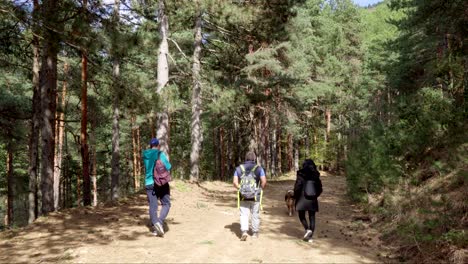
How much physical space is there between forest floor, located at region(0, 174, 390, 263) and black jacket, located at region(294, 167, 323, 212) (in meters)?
0.77

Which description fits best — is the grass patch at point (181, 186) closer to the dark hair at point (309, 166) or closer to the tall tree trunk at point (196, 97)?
the tall tree trunk at point (196, 97)

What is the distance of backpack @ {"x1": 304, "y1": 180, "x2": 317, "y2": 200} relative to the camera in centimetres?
842

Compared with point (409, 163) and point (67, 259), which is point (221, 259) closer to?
point (67, 259)

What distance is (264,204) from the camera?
14578 millimetres

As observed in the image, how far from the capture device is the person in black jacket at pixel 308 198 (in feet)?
27.5

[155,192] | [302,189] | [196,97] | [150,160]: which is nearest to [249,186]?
[302,189]

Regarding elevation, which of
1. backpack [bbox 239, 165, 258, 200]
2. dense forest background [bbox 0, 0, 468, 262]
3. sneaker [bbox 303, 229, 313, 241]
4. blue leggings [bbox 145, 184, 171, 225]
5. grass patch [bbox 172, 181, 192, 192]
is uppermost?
dense forest background [bbox 0, 0, 468, 262]

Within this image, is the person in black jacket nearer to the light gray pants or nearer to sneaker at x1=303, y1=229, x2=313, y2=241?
sneaker at x1=303, y1=229, x2=313, y2=241

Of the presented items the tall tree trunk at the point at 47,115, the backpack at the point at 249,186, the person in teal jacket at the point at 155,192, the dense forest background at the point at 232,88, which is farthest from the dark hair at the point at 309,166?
the tall tree trunk at the point at 47,115

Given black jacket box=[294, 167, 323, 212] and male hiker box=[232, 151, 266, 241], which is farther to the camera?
black jacket box=[294, 167, 323, 212]

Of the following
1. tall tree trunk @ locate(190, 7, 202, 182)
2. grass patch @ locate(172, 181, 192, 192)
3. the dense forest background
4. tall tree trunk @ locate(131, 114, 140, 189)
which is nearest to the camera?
the dense forest background

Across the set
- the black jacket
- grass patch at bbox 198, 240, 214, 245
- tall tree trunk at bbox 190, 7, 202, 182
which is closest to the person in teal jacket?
grass patch at bbox 198, 240, 214, 245

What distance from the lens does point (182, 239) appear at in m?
8.20

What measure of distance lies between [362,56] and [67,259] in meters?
44.9
